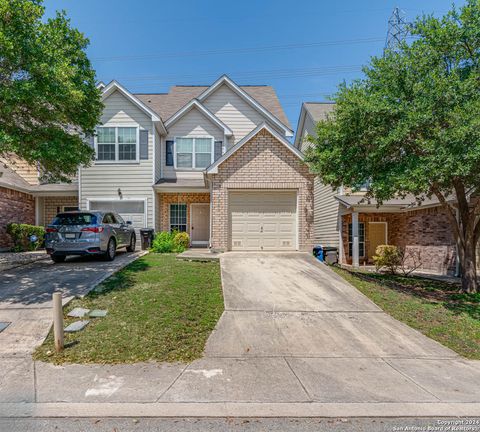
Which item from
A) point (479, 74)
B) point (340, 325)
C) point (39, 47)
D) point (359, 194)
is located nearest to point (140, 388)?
point (340, 325)

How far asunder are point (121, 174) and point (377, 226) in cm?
1411

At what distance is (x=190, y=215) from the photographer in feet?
57.3

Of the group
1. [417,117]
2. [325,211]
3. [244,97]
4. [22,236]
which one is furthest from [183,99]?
[417,117]

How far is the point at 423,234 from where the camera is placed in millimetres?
15469

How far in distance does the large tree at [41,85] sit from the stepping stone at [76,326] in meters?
4.11

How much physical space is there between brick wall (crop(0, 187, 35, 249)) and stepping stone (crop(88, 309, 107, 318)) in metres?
11.3

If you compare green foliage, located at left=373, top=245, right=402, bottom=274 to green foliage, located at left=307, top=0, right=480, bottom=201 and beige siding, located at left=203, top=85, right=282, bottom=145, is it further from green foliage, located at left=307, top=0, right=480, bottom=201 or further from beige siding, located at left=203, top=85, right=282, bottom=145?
beige siding, located at left=203, top=85, right=282, bottom=145

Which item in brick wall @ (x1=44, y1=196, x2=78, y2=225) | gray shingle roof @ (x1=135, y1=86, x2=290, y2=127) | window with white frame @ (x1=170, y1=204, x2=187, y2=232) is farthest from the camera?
gray shingle roof @ (x1=135, y1=86, x2=290, y2=127)

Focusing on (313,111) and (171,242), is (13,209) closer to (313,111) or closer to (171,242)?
(171,242)

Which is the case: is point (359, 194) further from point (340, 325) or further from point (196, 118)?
point (340, 325)

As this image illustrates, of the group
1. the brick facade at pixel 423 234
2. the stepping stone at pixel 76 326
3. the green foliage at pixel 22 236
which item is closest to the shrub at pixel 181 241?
the green foliage at pixel 22 236

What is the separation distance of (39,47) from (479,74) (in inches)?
424

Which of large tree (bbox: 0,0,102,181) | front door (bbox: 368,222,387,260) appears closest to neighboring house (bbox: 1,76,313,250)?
large tree (bbox: 0,0,102,181)

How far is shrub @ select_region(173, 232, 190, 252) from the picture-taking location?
598 inches
